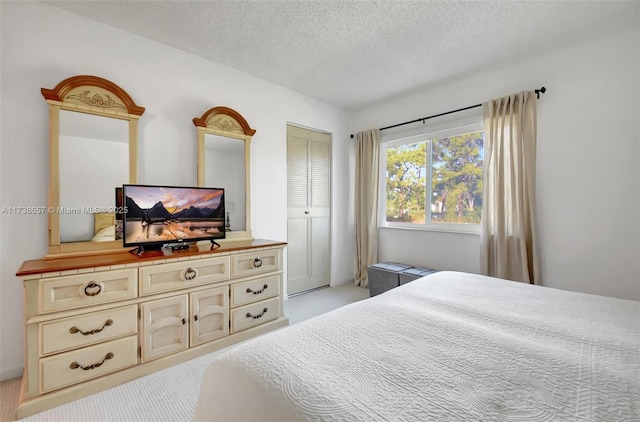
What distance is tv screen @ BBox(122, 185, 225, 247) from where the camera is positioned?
2146mm

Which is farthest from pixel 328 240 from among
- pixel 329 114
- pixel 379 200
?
pixel 329 114

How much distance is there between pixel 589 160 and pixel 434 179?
145 cm

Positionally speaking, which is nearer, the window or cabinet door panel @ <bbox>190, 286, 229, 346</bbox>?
cabinet door panel @ <bbox>190, 286, 229, 346</bbox>

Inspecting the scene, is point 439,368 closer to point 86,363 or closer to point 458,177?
point 86,363

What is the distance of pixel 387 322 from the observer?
1272 millimetres

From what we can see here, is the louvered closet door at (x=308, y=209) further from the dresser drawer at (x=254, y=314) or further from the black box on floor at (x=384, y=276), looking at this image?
the dresser drawer at (x=254, y=314)

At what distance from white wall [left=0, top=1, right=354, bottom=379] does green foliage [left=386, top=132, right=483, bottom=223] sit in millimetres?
1505

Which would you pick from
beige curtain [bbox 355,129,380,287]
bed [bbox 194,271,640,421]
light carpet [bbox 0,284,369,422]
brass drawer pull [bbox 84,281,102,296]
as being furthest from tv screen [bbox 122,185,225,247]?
beige curtain [bbox 355,129,380,287]

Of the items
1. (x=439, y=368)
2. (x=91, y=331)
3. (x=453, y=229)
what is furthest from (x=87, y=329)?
(x=453, y=229)

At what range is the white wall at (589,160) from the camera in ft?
7.68

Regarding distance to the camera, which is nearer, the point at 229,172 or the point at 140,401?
the point at 140,401

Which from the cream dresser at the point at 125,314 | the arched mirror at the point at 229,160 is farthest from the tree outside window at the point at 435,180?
the cream dresser at the point at 125,314

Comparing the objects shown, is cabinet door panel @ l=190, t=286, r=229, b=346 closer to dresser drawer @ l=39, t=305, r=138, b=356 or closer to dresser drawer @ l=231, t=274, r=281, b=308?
dresser drawer @ l=231, t=274, r=281, b=308

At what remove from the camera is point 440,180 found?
3.56m
